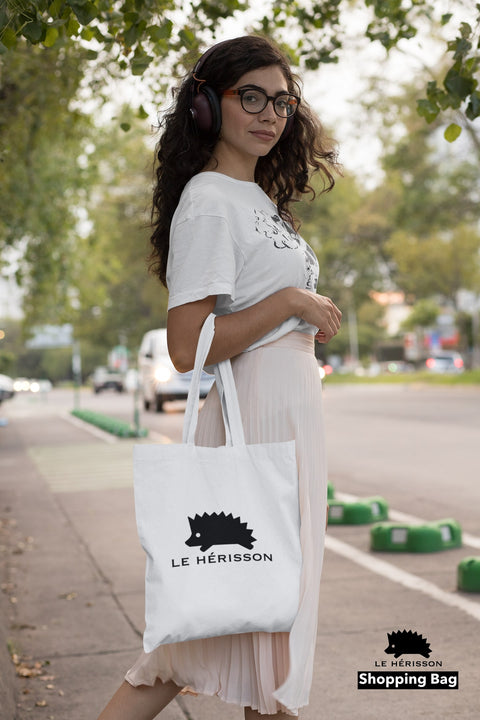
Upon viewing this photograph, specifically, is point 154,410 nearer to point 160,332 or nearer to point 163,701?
point 160,332

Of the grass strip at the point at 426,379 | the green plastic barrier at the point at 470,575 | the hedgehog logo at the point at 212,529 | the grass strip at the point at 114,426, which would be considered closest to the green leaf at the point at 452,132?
the hedgehog logo at the point at 212,529

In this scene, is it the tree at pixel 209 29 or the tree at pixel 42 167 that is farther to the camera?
the tree at pixel 42 167

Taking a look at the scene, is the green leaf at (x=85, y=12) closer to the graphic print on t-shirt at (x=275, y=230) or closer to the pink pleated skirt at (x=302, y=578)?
the graphic print on t-shirt at (x=275, y=230)

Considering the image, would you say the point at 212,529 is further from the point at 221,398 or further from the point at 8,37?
the point at 8,37

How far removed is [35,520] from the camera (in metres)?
8.70

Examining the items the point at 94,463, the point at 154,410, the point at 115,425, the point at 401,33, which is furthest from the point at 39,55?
the point at 154,410

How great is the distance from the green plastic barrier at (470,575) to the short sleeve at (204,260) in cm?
339

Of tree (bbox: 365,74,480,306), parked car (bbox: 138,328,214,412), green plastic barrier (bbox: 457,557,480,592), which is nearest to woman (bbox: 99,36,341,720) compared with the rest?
green plastic barrier (bbox: 457,557,480,592)

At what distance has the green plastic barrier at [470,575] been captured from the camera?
5.21 meters

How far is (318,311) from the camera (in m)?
2.38

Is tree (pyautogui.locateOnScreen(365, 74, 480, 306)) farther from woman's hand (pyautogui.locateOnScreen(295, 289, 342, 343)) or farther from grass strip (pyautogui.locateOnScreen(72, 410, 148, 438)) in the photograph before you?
woman's hand (pyautogui.locateOnScreen(295, 289, 342, 343))

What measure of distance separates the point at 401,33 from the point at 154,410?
22.4m

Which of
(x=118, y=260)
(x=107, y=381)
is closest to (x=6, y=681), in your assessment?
(x=118, y=260)

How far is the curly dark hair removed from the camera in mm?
2465
